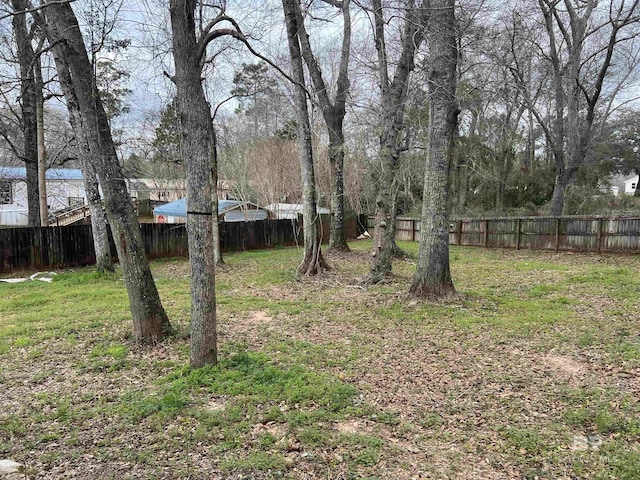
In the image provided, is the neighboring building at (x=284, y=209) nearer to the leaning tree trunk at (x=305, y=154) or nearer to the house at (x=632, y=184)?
the leaning tree trunk at (x=305, y=154)

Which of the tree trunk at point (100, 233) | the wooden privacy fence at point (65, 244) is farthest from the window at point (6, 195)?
the tree trunk at point (100, 233)

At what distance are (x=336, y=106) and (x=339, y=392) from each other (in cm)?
934

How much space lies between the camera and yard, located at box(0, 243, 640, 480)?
2320mm

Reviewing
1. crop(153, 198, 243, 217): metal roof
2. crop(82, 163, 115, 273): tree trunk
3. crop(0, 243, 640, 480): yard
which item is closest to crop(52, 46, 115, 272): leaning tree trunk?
crop(82, 163, 115, 273): tree trunk

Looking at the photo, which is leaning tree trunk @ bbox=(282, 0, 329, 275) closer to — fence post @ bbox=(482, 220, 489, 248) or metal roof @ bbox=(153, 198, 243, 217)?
fence post @ bbox=(482, 220, 489, 248)

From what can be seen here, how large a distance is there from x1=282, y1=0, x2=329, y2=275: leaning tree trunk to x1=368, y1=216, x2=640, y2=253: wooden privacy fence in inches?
312

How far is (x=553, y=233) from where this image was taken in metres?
12.1

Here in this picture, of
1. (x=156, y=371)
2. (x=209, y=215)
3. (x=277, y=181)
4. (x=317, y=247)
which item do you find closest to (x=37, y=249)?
(x=317, y=247)

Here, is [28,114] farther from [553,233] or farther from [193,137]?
[553,233]

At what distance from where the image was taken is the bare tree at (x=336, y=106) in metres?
9.12

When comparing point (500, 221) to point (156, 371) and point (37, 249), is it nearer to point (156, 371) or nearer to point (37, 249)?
point (156, 371)

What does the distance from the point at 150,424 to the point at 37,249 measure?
9309 mm

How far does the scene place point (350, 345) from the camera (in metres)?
4.35

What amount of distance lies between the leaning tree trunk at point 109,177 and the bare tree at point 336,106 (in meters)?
5.18
